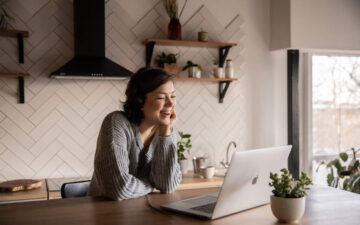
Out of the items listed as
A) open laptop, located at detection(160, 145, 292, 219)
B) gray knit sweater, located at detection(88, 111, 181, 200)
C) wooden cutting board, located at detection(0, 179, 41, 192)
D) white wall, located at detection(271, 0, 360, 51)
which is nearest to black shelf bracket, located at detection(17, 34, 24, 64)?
wooden cutting board, located at detection(0, 179, 41, 192)

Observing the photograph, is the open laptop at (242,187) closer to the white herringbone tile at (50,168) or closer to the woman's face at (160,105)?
the woman's face at (160,105)

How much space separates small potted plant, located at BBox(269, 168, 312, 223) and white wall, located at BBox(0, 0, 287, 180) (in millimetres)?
2264

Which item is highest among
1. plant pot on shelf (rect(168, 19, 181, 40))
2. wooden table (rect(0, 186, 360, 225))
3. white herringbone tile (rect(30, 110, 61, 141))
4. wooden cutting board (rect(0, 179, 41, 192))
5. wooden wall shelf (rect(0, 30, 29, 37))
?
plant pot on shelf (rect(168, 19, 181, 40))

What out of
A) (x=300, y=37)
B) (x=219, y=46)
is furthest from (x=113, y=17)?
(x=300, y=37)

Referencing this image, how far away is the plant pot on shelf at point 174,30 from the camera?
3.37m

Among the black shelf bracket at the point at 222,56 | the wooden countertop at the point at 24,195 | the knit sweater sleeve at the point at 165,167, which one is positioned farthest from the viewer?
the black shelf bracket at the point at 222,56

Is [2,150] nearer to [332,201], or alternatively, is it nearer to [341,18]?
[332,201]

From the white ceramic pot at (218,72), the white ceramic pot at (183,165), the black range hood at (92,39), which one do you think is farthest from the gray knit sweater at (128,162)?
the white ceramic pot at (218,72)

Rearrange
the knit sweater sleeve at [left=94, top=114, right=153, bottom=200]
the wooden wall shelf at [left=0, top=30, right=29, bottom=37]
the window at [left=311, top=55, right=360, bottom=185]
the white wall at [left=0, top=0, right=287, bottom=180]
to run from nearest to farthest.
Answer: the knit sweater sleeve at [left=94, top=114, right=153, bottom=200] → the wooden wall shelf at [left=0, top=30, right=29, bottom=37] → the white wall at [left=0, top=0, right=287, bottom=180] → the window at [left=311, top=55, right=360, bottom=185]

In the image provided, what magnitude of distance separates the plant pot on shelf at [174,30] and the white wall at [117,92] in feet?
0.48

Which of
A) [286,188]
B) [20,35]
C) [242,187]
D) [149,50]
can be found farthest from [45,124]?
[286,188]

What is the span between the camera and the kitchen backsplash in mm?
3088

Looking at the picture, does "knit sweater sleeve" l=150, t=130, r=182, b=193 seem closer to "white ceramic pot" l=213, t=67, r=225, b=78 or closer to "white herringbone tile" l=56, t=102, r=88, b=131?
"white herringbone tile" l=56, t=102, r=88, b=131

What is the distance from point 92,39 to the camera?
3.04 metres
